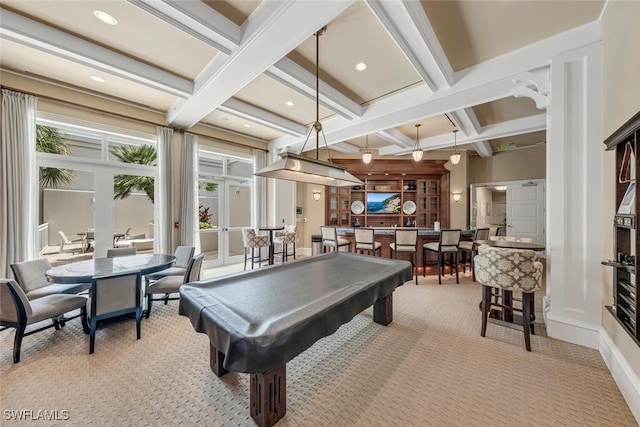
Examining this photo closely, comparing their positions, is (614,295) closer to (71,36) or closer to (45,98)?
(71,36)

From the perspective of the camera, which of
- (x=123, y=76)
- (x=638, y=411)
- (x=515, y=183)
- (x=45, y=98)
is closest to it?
(x=638, y=411)

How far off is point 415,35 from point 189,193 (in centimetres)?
481

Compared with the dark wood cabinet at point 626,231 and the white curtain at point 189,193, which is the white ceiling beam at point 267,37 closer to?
the white curtain at point 189,193

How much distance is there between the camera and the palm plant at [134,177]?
14.9ft

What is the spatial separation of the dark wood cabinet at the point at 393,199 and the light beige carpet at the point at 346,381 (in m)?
5.22

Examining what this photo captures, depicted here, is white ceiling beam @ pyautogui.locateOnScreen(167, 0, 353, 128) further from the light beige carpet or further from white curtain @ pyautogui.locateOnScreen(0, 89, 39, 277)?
the light beige carpet

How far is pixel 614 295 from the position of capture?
2039 millimetres

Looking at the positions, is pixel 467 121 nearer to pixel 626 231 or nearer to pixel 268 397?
pixel 626 231

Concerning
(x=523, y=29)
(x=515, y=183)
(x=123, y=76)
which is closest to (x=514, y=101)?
(x=523, y=29)

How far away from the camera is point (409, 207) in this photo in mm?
7922

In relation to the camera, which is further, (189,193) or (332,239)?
(332,239)

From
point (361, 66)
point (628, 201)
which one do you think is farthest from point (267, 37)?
point (628, 201)

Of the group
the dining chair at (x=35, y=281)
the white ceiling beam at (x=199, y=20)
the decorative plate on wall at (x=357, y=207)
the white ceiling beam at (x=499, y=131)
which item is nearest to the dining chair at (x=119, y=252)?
the dining chair at (x=35, y=281)

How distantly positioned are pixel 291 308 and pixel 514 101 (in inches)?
200
